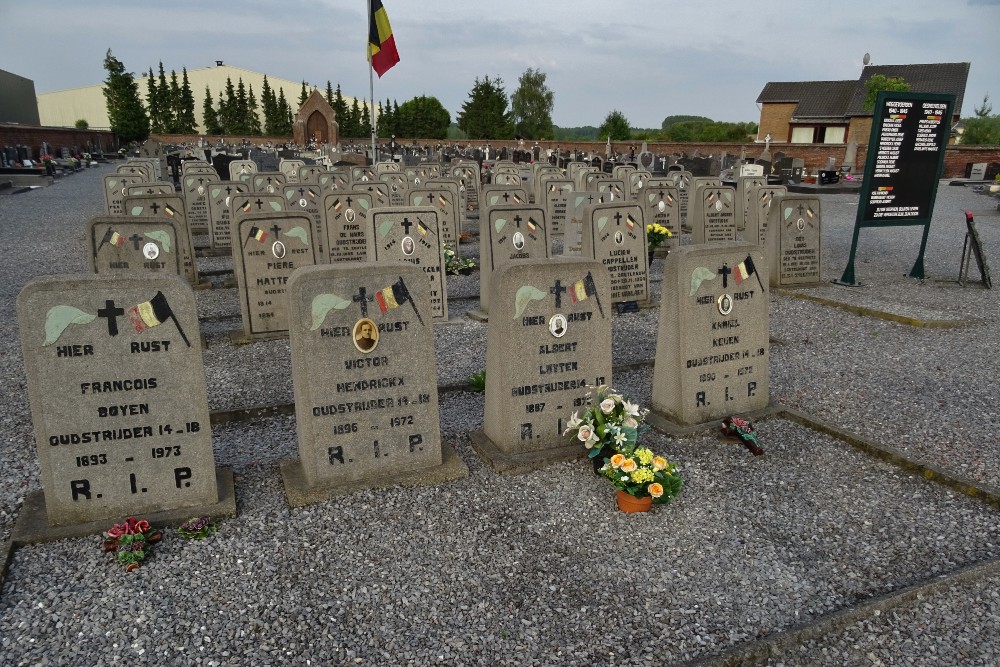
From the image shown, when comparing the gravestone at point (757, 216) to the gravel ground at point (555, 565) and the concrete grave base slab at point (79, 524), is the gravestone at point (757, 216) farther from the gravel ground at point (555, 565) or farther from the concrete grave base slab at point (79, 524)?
the concrete grave base slab at point (79, 524)

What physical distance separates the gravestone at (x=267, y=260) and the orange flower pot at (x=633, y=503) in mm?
4838

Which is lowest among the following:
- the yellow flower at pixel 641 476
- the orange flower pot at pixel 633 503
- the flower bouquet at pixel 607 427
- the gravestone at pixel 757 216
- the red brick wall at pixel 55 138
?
the orange flower pot at pixel 633 503

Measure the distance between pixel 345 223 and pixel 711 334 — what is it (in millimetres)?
6940

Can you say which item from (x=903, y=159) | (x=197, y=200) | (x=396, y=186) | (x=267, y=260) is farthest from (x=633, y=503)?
(x=197, y=200)

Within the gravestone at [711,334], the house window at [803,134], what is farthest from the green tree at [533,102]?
the gravestone at [711,334]

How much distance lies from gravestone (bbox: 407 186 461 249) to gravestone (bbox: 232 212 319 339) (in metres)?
3.55

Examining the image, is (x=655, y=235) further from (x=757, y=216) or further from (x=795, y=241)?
(x=795, y=241)

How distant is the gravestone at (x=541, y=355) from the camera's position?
452 cm

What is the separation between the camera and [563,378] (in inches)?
187

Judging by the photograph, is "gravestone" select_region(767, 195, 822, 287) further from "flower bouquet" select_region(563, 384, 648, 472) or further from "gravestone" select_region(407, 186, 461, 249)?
"flower bouquet" select_region(563, 384, 648, 472)

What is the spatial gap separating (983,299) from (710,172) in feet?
71.7

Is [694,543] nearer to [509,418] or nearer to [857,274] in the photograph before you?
[509,418]

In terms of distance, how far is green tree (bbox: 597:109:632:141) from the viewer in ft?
188

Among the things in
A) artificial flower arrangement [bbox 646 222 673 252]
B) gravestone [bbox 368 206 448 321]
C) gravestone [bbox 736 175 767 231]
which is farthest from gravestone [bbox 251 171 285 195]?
gravestone [bbox 736 175 767 231]
